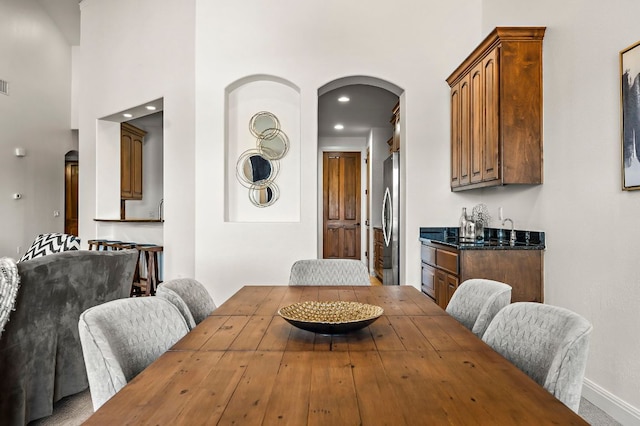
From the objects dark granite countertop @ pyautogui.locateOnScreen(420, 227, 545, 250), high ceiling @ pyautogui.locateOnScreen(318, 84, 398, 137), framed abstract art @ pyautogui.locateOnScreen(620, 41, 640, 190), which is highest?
high ceiling @ pyautogui.locateOnScreen(318, 84, 398, 137)

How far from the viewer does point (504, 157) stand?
299cm

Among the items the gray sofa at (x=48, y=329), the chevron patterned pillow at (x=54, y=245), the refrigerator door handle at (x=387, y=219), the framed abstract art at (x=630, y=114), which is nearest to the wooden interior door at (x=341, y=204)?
the refrigerator door handle at (x=387, y=219)

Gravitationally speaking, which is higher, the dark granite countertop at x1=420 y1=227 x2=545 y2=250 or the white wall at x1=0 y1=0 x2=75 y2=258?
the white wall at x1=0 y1=0 x2=75 y2=258

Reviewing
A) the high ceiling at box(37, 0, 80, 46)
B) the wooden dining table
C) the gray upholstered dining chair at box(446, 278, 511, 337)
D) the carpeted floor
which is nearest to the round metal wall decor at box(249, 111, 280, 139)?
the carpeted floor

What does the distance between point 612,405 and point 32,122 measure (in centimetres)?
816

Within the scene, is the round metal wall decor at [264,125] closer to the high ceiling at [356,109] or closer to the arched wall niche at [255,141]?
the arched wall niche at [255,141]

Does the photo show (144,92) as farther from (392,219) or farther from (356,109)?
(392,219)

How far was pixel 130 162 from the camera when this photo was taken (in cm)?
646

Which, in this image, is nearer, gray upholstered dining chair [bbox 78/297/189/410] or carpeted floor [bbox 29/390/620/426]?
gray upholstered dining chair [bbox 78/297/189/410]

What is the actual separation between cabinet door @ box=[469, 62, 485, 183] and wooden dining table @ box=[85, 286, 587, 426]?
2.14 meters

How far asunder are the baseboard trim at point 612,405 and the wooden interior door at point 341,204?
646 cm

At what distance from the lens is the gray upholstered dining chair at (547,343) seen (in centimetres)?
107

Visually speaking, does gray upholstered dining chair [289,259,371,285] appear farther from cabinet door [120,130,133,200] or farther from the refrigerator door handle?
cabinet door [120,130,133,200]

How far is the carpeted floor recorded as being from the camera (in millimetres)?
2295
